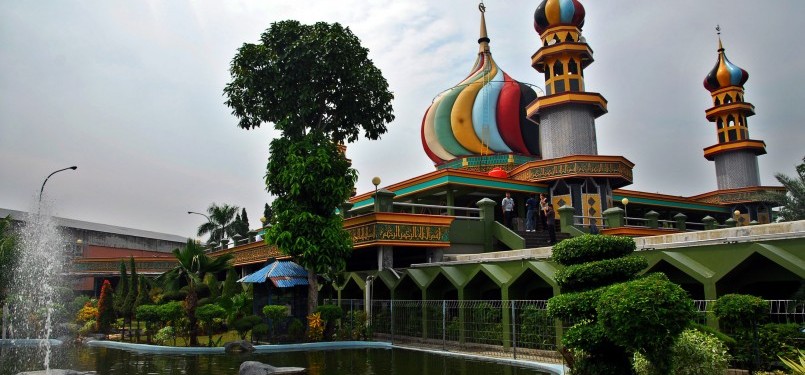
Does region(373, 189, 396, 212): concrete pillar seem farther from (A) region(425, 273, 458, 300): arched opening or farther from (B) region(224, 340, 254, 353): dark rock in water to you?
(B) region(224, 340, 254, 353): dark rock in water

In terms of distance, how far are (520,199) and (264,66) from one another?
15.1 metres

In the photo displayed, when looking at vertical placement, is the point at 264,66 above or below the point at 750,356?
above

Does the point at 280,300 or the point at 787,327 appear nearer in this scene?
the point at 787,327

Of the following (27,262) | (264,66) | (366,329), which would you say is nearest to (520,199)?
(366,329)

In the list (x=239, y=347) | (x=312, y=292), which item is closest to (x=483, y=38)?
(x=312, y=292)

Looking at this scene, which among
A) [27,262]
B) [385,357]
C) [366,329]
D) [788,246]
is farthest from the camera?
[27,262]

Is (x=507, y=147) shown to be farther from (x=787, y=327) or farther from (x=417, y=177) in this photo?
(x=787, y=327)

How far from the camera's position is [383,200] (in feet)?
69.6

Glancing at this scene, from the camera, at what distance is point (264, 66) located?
64.8 ft

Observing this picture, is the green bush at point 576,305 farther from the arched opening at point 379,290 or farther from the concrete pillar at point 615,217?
the concrete pillar at point 615,217

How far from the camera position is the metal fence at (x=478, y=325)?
14312mm

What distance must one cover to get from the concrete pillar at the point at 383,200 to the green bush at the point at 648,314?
13495 mm

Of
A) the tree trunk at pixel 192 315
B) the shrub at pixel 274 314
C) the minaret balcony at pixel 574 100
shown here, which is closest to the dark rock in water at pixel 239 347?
the shrub at pixel 274 314

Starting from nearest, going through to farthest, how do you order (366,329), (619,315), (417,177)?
(619,315) → (366,329) → (417,177)
